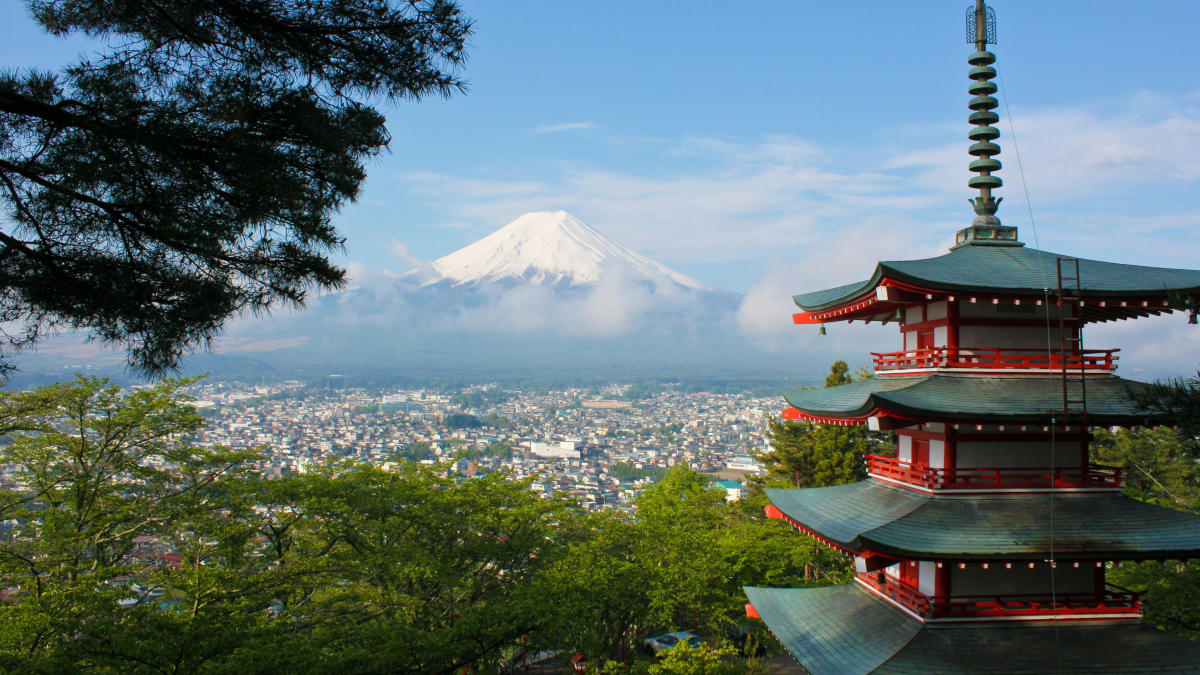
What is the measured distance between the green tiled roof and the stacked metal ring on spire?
1.00 metres

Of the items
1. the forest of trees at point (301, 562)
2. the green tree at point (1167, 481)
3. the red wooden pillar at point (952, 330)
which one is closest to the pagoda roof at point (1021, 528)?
the green tree at point (1167, 481)

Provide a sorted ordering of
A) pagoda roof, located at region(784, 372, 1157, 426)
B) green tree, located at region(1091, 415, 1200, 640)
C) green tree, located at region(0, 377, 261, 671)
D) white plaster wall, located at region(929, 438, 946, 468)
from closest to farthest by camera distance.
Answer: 1. green tree, located at region(1091, 415, 1200, 640)
2. green tree, located at region(0, 377, 261, 671)
3. pagoda roof, located at region(784, 372, 1157, 426)
4. white plaster wall, located at region(929, 438, 946, 468)

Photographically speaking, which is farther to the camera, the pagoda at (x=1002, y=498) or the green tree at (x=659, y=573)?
the green tree at (x=659, y=573)

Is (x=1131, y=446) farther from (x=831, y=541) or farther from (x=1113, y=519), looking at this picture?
(x=831, y=541)

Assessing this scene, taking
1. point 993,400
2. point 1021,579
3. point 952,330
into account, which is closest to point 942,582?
point 1021,579

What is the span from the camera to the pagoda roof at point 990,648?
24.6 feet

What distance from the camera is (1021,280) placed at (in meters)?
8.45

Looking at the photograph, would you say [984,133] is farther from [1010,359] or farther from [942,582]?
[942,582]

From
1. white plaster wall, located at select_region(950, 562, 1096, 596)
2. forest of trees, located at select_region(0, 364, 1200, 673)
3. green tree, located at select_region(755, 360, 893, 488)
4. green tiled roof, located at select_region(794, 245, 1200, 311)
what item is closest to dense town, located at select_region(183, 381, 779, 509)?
green tree, located at select_region(755, 360, 893, 488)

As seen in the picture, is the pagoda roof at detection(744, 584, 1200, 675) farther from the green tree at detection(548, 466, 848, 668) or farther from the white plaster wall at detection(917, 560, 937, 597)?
the green tree at detection(548, 466, 848, 668)

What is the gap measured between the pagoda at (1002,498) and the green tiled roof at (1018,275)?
1.1 inches

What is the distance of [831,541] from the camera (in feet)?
28.2

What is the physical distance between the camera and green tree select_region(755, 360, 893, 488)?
22.2 metres

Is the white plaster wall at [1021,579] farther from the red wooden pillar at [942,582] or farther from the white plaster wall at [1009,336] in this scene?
the white plaster wall at [1009,336]
